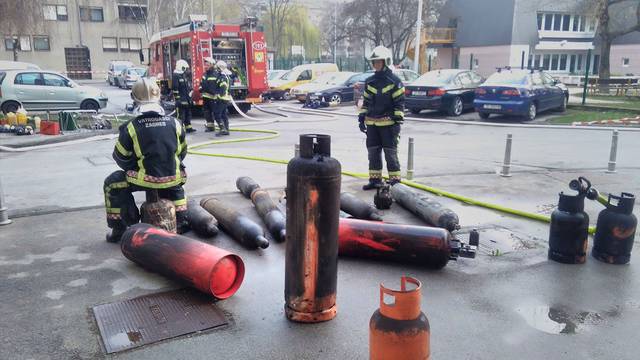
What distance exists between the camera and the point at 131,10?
50.1 m

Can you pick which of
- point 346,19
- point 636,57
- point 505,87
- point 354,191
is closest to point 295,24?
point 346,19

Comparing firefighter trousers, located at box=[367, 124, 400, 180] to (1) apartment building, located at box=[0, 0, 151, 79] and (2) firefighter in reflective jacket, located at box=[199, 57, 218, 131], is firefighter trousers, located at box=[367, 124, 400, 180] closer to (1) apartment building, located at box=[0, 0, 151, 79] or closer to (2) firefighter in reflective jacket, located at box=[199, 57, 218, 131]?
(2) firefighter in reflective jacket, located at box=[199, 57, 218, 131]

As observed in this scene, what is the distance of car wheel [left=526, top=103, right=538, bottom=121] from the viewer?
1701 cm

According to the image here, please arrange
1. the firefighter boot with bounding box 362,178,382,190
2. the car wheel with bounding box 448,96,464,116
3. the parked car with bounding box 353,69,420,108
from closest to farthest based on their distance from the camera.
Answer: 1. the firefighter boot with bounding box 362,178,382,190
2. the car wheel with bounding box 448,96,464,116
3. the parked car with bounding box 353,69,420,108

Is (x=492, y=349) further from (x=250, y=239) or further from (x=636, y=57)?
(x=636, y=57)

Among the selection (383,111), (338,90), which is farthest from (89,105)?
(383,111)

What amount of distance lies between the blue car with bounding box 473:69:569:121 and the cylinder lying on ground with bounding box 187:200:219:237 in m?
13.5

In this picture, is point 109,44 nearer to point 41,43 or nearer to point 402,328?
point 41,43

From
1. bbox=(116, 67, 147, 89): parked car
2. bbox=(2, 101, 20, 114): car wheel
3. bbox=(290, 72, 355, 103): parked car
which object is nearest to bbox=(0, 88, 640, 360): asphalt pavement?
bbox=(2, 101, 20, 114): car wheel

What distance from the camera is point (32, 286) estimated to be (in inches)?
174

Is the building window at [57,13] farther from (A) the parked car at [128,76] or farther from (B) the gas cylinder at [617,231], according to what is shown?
(B) the gas cylinder at [617,231]

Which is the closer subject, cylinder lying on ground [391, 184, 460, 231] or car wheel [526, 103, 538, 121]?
cylinder lying on ground [391, 184, 460, 231]

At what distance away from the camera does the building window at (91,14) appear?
49.2 m

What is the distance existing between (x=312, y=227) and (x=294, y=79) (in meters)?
23.7
